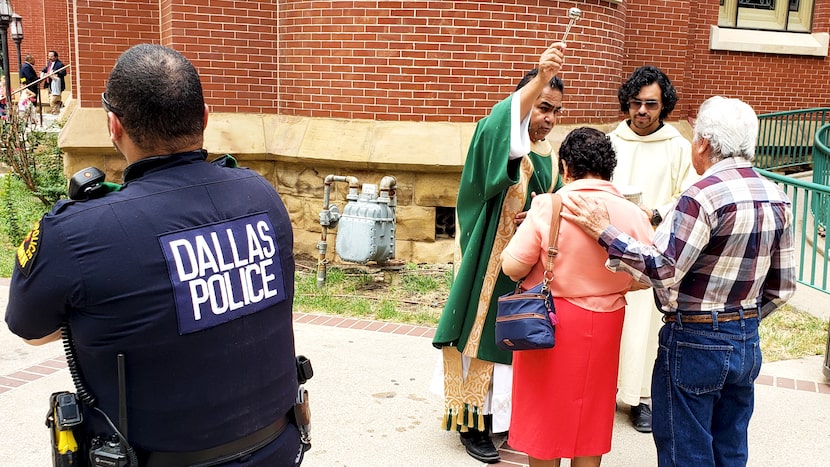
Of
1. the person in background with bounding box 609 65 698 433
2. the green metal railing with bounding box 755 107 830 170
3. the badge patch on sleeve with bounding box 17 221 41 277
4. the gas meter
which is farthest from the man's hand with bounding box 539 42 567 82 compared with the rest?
the green metal railing with bounding box 755 107 830 170

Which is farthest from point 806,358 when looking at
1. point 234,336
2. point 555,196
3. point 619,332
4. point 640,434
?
point 234,336

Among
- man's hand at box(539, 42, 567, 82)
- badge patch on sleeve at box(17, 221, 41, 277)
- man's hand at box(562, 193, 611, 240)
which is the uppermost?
man's hand at box(539, 42, 567, 82)

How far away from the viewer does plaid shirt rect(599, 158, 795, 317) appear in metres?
2.63

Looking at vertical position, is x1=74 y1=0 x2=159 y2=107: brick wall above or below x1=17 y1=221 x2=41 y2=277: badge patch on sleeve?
above

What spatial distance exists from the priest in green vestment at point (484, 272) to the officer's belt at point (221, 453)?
1.76 m

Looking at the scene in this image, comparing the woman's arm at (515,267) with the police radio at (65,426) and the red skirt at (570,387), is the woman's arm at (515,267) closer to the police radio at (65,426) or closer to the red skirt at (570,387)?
the red skirt at (570,387)

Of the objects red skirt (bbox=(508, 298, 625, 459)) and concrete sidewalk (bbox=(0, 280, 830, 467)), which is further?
concrete sidewalk (bbox=(0, 280, 830, 467))

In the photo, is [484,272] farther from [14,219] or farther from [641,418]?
[14,219]

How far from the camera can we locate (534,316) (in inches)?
113

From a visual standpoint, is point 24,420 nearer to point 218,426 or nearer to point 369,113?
point 218,426

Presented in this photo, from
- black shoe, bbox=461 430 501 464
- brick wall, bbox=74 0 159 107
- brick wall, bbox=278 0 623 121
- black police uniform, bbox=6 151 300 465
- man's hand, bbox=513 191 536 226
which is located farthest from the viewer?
brick wall, bbox=74 0 159 107

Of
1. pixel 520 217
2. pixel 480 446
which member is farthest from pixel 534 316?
pixel 480 446

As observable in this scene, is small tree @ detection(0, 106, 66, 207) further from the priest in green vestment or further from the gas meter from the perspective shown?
the priest in green vestment

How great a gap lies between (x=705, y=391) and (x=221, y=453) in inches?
68.5
